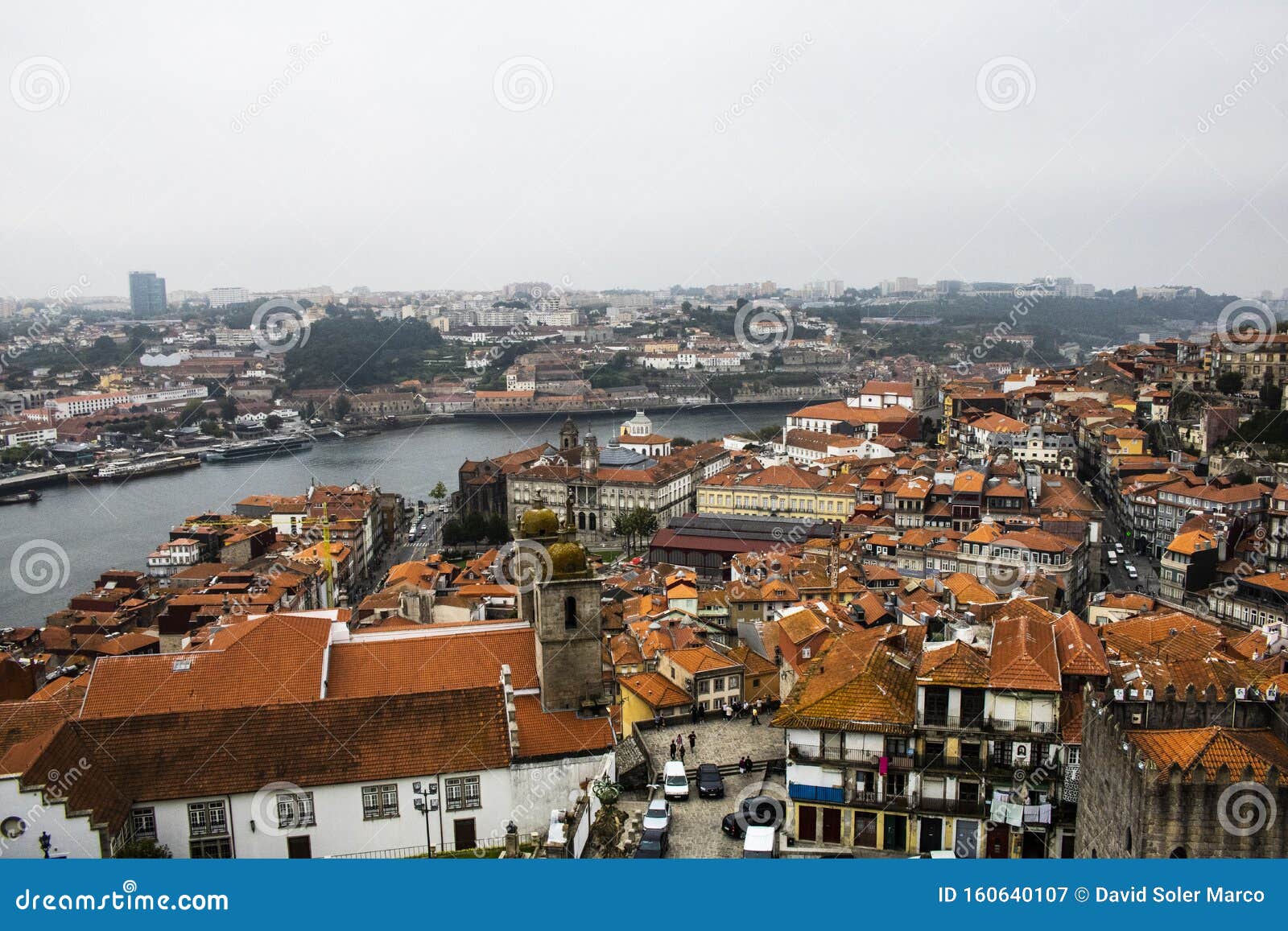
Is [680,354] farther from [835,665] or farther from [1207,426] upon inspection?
[835,665]

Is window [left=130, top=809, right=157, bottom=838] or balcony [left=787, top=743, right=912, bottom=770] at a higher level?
balcony [left=787, top=743, right=912, bottom=770]

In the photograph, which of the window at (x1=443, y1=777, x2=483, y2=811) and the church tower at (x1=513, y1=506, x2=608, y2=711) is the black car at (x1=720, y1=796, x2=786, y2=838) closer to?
the church tower at (x1=513, y1=506, x2=608, y2=711)

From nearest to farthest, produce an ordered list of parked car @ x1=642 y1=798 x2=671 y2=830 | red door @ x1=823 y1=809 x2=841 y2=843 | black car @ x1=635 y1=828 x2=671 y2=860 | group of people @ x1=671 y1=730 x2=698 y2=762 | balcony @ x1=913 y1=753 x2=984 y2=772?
black car @ x1=635 y1=828 x2=671 y2=860
parked car @ x1=642 y1=798 x2=671 y2=830
balcony @ x1=913 y1=753 x2=984 y2=772
red door @ x1=823 y1=809 x2=841 y2=843
group of people @ x1=671 y1=730 x2=698 y2=762

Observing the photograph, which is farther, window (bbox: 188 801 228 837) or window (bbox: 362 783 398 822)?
window (bbox: 362 783 398 822)

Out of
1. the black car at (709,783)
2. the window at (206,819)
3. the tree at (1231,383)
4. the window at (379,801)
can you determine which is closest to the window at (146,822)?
the window at (206,819)

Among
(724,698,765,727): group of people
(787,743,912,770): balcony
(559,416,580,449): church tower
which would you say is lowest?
(559,416,580,449): church tower

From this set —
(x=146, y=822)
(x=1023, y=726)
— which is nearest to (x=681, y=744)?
(x=1023, y=726)

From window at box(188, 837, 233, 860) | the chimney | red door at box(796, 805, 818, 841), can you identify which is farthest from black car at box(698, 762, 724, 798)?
window at box(188, 837, 233, 860)

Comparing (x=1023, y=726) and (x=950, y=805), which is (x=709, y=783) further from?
(x=1023, y=726)
